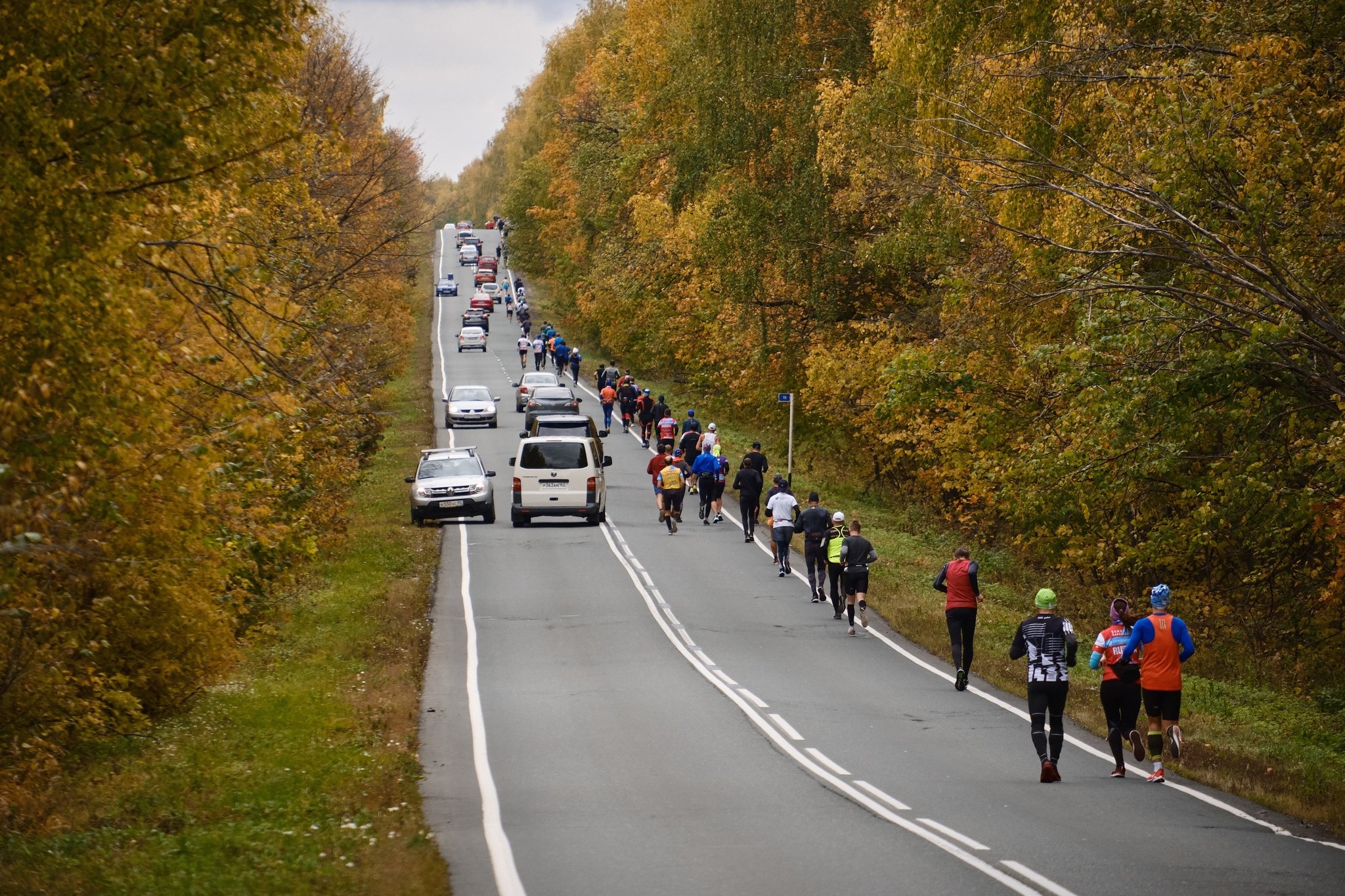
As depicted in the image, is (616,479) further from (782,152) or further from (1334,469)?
(1334,469)

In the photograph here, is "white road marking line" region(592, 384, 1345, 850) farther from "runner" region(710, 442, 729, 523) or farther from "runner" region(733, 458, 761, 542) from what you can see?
"runner" region(710, 442, 729, 523)

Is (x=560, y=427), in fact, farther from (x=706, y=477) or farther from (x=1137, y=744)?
(x=1137, y=744)

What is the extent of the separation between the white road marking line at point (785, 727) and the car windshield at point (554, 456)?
54.7 ft

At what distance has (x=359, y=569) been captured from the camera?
27469 millimetres

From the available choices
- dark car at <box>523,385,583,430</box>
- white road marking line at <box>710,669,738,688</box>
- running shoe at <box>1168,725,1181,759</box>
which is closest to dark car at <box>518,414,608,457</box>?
dark car at <box>523,385,583,430</box>

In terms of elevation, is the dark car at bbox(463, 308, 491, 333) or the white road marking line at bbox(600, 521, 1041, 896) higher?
the dark car at bbox(463, 308, 491, 333)

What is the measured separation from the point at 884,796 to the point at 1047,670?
2.12 meters

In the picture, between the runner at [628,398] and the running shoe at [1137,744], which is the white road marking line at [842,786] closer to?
the running shoe at [1137,744]

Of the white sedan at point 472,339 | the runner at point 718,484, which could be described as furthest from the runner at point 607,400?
the white sedan at point 472,339

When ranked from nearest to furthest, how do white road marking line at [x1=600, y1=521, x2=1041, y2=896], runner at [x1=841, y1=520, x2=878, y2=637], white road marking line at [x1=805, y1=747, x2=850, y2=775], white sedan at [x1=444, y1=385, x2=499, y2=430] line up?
white road marking line at [x1=600, y1=521, x2=1041, y2=896] → white road marking line at [x1=805, y1=747, x2=850, y2=775] → runner at [x1=841, y1=520, x2=878, y2=637] → white sedan at [x1=444, y1=385, x2=499, y2=430]

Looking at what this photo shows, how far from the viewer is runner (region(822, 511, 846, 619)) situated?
913 inches

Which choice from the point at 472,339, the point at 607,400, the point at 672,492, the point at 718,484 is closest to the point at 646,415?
the point at 607,400

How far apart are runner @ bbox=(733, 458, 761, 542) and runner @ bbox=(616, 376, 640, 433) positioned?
18.0 meters

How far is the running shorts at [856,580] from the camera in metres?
22.2
